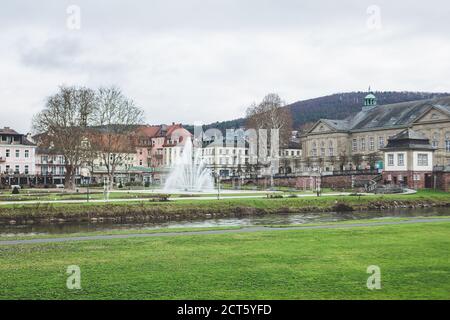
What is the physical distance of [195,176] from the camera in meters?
75.9

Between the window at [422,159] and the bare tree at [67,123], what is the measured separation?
146 feet

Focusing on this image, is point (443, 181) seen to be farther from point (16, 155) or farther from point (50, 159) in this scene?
point (50, 159)

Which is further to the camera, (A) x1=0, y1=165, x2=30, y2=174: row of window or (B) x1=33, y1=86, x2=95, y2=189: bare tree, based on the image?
(A) x1=0, y1=165, x2=30, y2=174: row of window

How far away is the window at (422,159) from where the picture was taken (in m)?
73.2

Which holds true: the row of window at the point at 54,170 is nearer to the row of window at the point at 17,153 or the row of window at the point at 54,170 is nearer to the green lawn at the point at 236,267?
the row of window at the point at 17,153

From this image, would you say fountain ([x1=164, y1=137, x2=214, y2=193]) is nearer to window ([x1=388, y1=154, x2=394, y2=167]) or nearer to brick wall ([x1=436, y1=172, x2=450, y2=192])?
window ([x1=388, y1=154, x2=394, y2=167])

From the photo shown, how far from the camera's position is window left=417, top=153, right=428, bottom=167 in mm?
73250

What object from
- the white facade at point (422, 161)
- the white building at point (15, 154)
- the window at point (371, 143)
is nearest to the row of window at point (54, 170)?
the white building at point (15, 154)

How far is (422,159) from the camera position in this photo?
242 feet

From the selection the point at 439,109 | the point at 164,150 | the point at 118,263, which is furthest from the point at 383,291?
the point at 164,150

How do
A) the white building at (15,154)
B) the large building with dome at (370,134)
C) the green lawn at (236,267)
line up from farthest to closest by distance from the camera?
the white building at (15,154) → the large building with dome at (370,134) → the green lawn at (236,267)

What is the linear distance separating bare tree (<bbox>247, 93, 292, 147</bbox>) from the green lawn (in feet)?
261

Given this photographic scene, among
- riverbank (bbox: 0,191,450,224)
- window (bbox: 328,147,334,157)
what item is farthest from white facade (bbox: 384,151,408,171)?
window (bbox: 328,147,334,157)

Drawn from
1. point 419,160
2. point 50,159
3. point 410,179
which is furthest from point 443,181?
point 50,159
